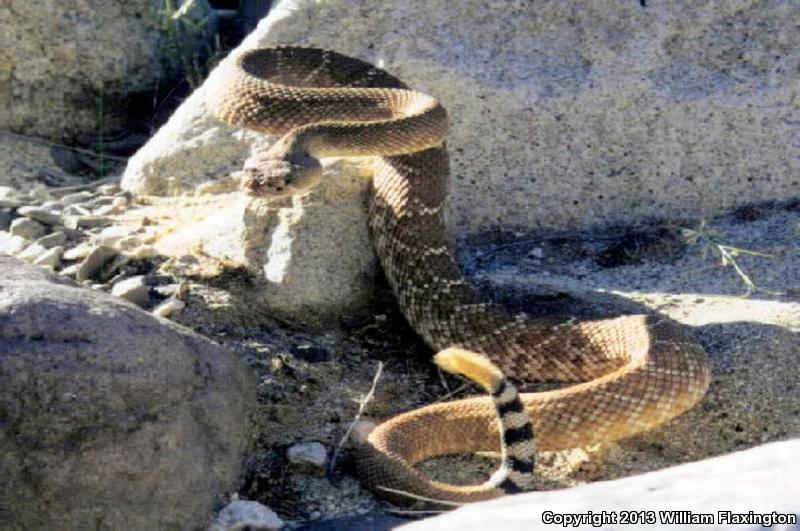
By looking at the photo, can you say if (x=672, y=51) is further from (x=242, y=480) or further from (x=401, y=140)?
(x=242, y=480)

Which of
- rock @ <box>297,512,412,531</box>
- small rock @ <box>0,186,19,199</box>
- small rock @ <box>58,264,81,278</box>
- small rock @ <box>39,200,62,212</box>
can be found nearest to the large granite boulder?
small rock @ <box>39,200,62,212</box>

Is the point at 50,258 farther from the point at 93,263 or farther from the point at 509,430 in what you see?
the point at 509,430

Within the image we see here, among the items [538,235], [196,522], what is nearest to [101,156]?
[538,235]

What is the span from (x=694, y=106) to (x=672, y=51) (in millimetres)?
433

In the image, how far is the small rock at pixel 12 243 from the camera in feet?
21.9

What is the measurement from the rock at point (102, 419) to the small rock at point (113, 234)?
159cm

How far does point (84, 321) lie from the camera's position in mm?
4824

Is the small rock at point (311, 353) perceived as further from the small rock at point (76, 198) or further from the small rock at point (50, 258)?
the small rock at point (76, 198)

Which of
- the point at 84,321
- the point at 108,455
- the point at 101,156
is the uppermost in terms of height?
the point at 84,321

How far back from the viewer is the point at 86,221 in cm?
702

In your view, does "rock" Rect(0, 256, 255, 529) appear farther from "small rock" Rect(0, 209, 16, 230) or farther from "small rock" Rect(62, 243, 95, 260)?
"small rock" Rect(0, 209, 16, 230)

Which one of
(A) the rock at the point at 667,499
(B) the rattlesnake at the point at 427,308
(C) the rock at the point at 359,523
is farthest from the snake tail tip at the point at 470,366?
(A) the rock at the point at 667,499

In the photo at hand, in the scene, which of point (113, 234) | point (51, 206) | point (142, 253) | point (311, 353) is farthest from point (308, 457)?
point (51, 206)

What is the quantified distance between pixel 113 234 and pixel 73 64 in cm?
230
